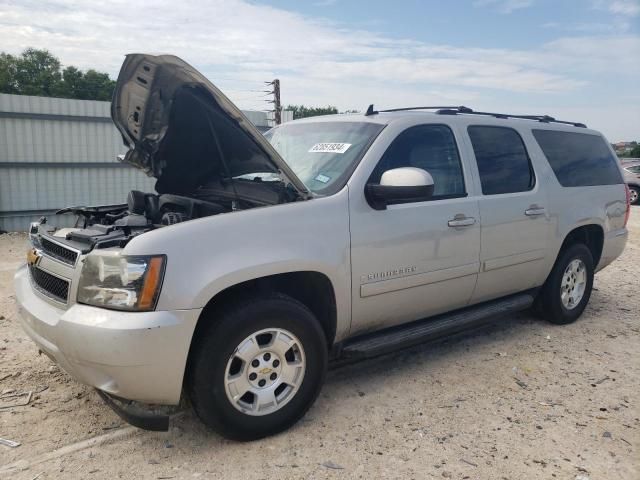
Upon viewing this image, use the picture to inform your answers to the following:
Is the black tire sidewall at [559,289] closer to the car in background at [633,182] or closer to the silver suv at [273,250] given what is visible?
the silver suv at [273,250]

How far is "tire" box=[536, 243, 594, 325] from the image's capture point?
191 inches

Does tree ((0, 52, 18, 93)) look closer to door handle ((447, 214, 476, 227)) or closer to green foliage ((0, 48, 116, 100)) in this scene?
green foliage ((0, 48, 116, 100))

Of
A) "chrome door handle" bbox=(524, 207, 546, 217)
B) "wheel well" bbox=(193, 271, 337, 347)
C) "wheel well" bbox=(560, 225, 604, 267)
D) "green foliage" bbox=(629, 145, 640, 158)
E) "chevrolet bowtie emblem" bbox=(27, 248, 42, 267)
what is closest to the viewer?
"wheel well" bbox=(193, 271, 337, 347)

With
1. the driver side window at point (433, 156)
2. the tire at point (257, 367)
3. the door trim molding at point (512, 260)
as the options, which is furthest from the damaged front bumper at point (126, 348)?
the door trim molding at point (512, 260)

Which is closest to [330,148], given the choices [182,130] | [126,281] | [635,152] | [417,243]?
[417,243]

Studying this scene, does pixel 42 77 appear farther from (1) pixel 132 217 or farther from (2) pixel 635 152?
(1) pixel 132 217

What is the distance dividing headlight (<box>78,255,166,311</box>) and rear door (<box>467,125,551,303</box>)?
2485mm

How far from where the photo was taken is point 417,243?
3486 mm

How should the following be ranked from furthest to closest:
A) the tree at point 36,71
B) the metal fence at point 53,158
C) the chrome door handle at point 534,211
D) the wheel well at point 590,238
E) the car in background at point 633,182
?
the tree at point 36,71 < the car in background at point 633,182 < the metal fence at point 53,158 < the wheel well at point 590,238 < the chrome door handle at point 534,211

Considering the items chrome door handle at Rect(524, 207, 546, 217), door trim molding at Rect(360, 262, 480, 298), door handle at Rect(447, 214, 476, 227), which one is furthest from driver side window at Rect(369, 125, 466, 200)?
chrome door handle at Rect(524, 207, 546, 217)

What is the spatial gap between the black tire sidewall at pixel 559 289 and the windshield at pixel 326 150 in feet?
8.06

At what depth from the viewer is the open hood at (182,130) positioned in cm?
289

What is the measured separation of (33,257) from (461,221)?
9.27 feet

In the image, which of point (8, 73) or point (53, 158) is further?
point (8, 73)
